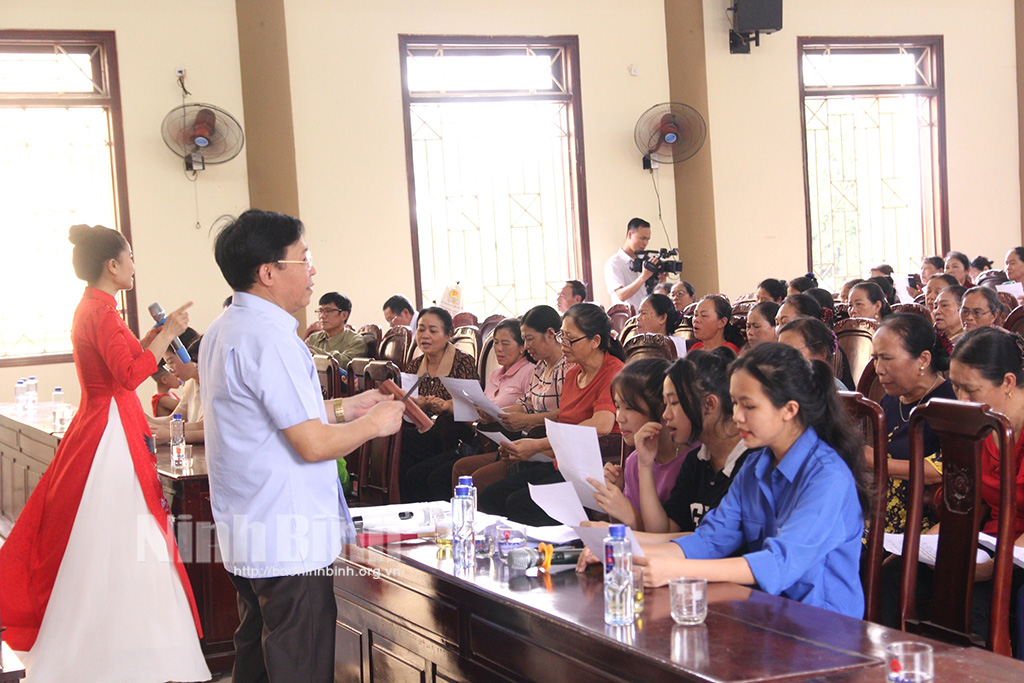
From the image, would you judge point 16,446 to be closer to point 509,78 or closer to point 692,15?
point 509,78

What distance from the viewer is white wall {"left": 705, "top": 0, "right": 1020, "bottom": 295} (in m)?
8.39

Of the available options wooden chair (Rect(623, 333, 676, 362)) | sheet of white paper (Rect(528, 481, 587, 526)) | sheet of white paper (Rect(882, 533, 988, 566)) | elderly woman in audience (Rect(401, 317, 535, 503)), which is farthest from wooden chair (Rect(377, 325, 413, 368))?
sheet of white paper (Rect(882, 533, 988, 566))

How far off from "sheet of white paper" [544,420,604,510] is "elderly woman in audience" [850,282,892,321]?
279 centimetres

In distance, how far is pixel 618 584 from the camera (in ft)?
5.06

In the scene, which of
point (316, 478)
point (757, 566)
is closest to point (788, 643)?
point (757, 566)

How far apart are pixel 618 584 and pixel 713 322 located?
3.10m

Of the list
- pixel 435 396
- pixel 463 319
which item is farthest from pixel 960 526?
pixel 463 319

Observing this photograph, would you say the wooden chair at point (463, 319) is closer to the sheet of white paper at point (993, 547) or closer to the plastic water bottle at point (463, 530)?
the plastic water bottle at point (463, 530)

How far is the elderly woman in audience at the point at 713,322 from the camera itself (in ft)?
14.8

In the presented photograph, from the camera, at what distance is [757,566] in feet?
5.60

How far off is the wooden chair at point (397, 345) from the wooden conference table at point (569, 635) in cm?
313

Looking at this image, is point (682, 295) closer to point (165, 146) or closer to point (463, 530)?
point (165, 146)

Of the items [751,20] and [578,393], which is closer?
[578,393]

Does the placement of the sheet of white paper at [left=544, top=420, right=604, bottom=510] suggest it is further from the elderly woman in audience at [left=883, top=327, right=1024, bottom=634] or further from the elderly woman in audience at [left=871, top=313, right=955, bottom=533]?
the elderly woman in audience at [left=871, top=313, right=955, bottom=533]
